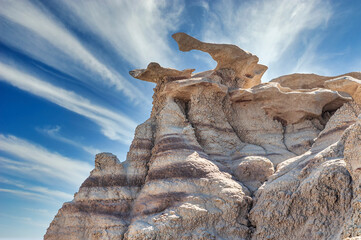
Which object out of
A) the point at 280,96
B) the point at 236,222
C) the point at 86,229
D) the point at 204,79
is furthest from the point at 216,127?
the point at 86,229

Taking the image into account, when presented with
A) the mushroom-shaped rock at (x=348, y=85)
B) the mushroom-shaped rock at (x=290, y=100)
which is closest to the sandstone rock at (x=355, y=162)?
the mushroom-shaped rock at (x=348, y=85)

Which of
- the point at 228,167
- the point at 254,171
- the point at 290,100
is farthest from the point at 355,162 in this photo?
the point at 290,100

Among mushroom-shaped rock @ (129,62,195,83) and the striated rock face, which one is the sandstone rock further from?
mushroom-shaped rock @ (129,62,195,83)

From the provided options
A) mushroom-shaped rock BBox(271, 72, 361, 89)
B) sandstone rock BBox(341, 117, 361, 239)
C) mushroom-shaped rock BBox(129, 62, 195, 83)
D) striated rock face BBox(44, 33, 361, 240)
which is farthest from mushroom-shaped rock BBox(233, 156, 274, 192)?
mushroom-shaped rock BBox(271, 72, 361, 89)

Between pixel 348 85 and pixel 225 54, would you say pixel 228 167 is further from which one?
pixel 225 54

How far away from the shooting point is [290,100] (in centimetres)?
1388

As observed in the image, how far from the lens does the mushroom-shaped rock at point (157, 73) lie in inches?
583

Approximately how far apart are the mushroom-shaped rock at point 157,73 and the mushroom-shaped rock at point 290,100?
2566 millimetres

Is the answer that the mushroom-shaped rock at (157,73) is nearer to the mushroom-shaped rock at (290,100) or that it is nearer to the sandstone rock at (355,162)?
the mushroom-shaped rock at (290,100)

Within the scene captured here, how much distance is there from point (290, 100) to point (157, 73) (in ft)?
21.5

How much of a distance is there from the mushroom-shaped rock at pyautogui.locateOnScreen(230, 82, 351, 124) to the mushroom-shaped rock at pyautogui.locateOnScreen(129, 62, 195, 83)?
2.57 m

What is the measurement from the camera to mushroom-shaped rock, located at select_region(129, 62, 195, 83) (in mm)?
14797

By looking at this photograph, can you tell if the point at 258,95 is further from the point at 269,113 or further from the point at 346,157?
the point at 346,157

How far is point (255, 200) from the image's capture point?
962 centimetres
